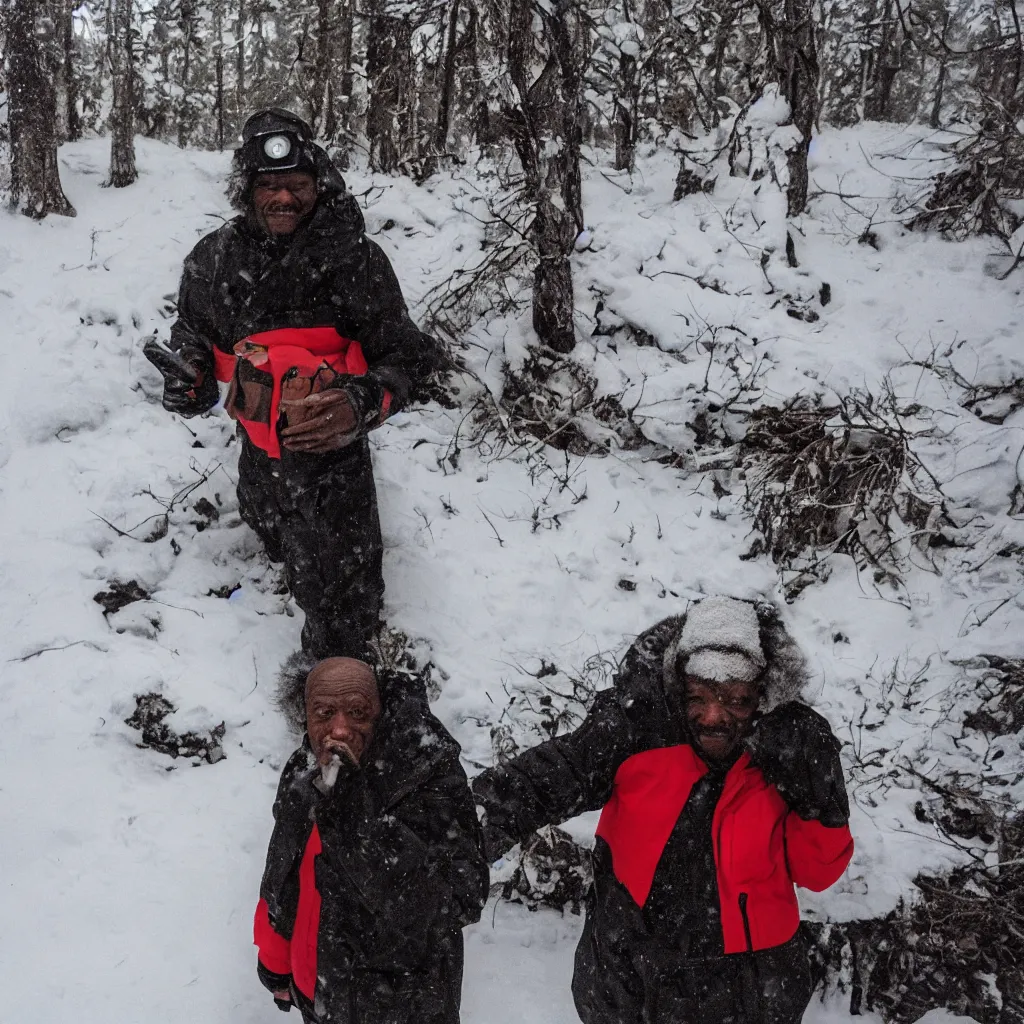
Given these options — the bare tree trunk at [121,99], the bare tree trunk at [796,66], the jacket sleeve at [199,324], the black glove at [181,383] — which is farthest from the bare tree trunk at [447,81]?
→ the black glove at [181,383]

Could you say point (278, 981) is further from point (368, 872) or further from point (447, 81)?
point (447, 81)

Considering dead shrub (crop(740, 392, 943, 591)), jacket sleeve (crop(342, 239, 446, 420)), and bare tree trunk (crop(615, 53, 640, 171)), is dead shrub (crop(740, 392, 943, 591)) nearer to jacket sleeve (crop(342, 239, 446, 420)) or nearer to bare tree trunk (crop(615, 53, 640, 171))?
jacket sleeve (crop(342, 239, 446, 420))

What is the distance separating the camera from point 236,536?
15.0ft

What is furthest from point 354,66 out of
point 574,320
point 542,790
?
point 542,790

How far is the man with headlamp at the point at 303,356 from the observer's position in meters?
3.37

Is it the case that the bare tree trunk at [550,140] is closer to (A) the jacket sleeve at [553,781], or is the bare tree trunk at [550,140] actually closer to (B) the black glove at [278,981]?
(A) the jacket sleeve at [553,781]

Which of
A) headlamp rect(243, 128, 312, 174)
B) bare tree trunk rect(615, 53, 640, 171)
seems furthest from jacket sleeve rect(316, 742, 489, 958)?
bare tree trunk rect(615, 53, 640, 171)

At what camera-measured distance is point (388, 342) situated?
365 cm

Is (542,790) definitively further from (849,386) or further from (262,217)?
(849,386)

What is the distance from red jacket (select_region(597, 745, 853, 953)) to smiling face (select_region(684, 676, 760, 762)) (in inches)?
2.6

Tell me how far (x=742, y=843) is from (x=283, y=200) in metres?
2.90

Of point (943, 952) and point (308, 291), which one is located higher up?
point (308, 291)

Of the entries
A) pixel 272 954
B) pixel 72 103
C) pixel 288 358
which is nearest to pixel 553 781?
pixel 272 954

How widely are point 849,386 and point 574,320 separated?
73.9 inches
